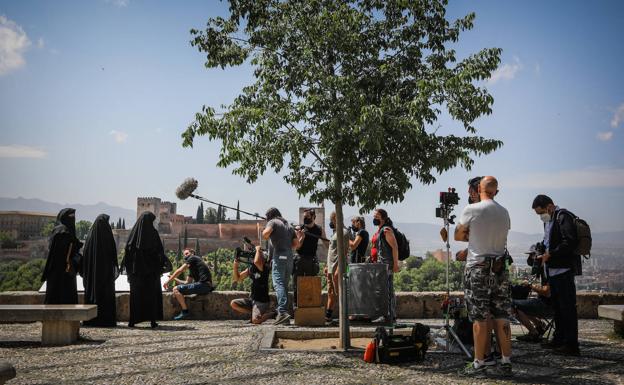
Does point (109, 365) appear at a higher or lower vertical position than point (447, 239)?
lower

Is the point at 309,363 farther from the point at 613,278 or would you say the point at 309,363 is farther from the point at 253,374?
the point at 613,278

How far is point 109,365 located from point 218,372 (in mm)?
1136

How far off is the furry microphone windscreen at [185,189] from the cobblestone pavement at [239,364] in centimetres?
219

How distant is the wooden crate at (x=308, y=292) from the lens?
25.9 feet

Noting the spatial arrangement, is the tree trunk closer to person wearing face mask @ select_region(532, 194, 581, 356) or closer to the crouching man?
person wearing face mask @ select_region(532, 194, 581, 356)

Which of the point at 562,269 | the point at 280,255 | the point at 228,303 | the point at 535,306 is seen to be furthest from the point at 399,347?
the point at 228,303

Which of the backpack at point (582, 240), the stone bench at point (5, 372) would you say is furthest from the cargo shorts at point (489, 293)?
the stone bench at point (5, 372)

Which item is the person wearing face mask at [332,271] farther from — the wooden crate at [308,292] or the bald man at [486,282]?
the bald man at [486,282]

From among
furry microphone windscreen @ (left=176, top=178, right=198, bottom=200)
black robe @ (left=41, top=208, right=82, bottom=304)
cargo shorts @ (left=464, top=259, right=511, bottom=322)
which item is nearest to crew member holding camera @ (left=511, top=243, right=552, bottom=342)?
cargo shorts @ (left=464, top=259, right=511, bottom=322)

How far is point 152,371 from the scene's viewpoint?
4961 millimetres

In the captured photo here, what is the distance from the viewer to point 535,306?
6.48m

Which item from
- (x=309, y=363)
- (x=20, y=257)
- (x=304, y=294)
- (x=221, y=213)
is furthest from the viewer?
(x=221, y=213)

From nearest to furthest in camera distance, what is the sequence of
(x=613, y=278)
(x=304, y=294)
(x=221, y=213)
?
(x=304, y=294), (x=613, y=278), (x=221, y=213)

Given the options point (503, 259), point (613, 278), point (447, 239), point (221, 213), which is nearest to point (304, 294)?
point (447, 239)
